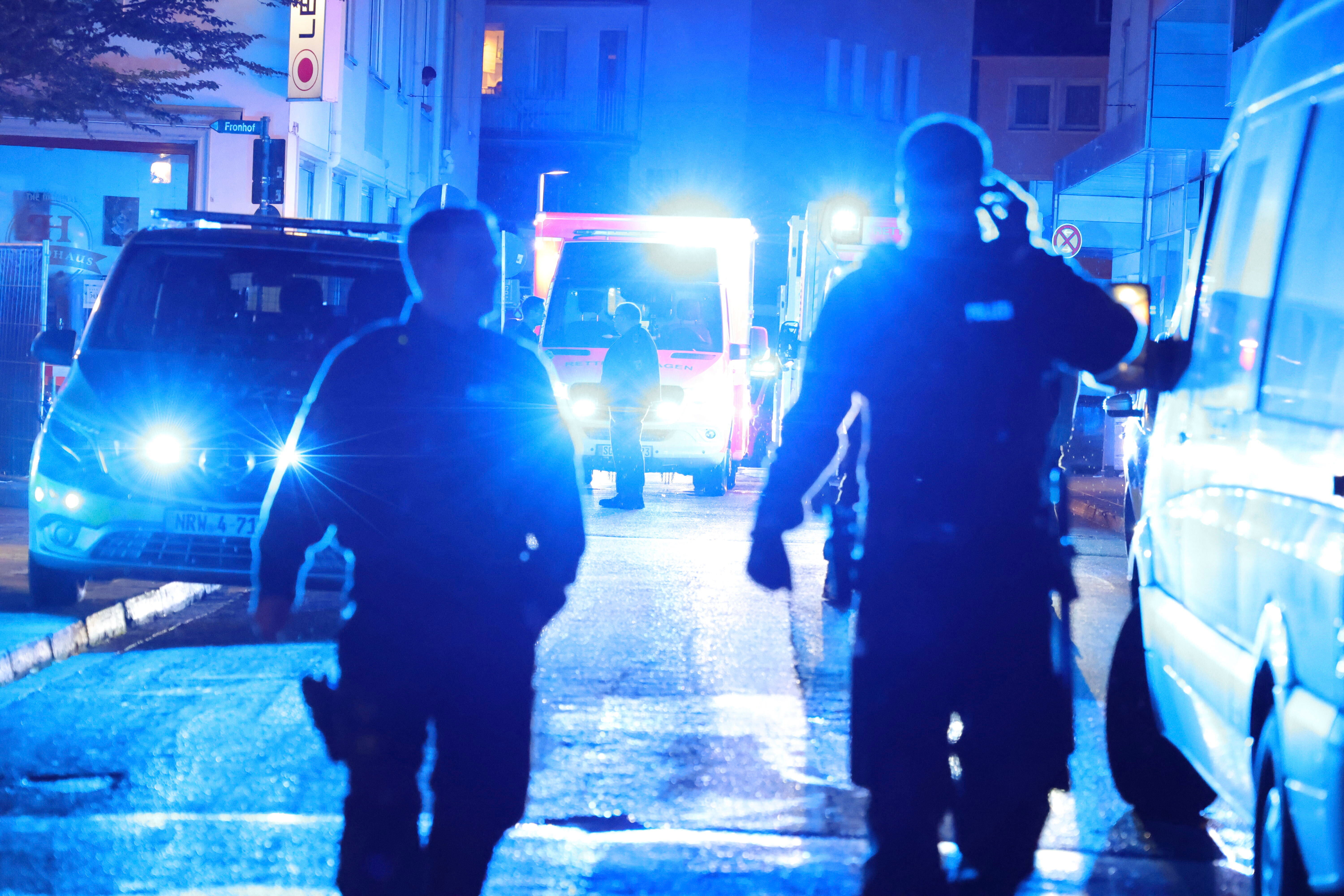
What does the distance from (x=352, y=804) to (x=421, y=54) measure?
94.5ft

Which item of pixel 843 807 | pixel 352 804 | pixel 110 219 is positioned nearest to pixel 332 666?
pixel 843 807

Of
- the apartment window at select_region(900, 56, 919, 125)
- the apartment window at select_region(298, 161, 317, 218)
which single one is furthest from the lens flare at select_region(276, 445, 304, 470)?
the apartment window at select_region(900, 56, 919, 125)

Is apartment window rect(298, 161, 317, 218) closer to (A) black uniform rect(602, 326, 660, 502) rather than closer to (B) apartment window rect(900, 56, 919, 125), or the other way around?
(A) black uniform rect(602, 326, 660, 502)

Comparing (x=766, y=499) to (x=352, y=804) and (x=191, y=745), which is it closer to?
(x=352, y=804)

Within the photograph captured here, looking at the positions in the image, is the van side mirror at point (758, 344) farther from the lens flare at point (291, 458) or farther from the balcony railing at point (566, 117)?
the balcony railing at point (566, 117)


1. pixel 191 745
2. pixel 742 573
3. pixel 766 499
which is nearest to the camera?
pixel 766 499

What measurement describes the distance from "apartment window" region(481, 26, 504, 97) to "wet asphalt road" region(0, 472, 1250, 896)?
39.2 m

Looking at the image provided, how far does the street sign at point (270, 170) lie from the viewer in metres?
15.9

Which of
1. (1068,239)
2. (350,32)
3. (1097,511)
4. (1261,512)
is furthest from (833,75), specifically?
(1261,512)

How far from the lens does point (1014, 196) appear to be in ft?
11.9

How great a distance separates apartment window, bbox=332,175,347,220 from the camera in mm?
25078

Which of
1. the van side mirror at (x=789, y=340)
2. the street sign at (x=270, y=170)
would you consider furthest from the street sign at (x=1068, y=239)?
the street sign at (x=270, y=170)

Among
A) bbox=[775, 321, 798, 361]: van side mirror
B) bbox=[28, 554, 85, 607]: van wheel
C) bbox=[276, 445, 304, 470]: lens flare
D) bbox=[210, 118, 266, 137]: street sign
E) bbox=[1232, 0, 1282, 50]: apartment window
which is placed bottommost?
bbox=[28, 554, 85, 607]: van wheel

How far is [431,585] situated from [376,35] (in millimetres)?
24819
